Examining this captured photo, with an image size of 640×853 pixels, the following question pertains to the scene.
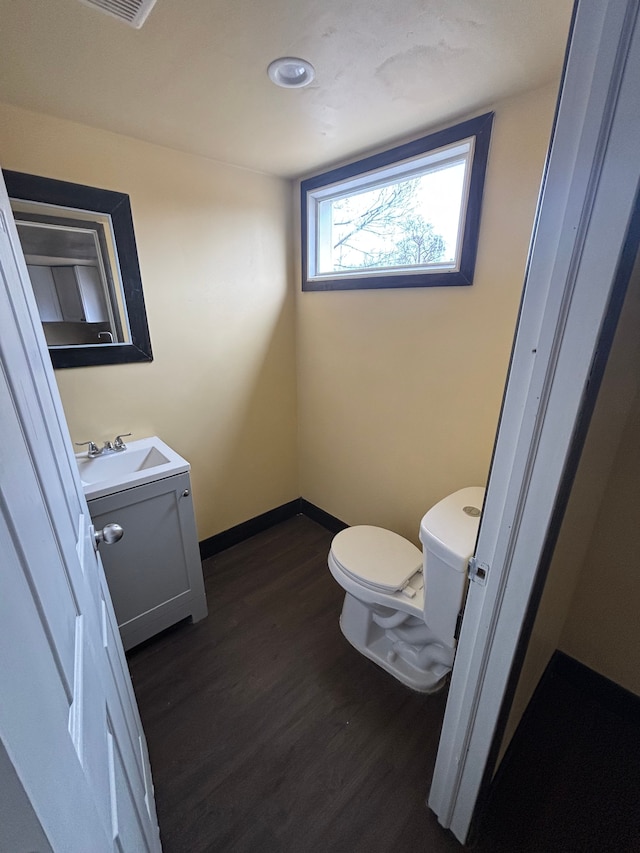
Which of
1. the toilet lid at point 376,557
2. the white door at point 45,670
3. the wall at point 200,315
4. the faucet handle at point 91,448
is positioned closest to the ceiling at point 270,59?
the wall at point 200,315

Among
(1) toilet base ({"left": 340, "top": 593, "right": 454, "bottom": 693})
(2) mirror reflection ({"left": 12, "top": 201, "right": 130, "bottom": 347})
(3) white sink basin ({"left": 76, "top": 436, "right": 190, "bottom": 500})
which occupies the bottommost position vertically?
(1) toilet base ({"left": 340, "top": 593, "right": 454, "bottom": 693})

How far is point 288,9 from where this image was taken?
804mm

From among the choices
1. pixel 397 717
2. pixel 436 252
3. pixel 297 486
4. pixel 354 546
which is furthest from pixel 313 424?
pixel 397 717

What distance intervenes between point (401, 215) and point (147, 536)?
1.81m

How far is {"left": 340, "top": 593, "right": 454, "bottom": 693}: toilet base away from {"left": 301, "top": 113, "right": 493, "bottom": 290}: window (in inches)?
57.1

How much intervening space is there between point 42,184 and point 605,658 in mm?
2783

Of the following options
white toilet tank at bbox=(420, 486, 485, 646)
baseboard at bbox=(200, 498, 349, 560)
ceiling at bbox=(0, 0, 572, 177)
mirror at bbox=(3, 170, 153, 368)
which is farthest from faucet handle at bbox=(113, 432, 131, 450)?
white toilet tank at bbox=(420, 486, 485, 646)

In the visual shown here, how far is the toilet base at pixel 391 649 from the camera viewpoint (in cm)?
142

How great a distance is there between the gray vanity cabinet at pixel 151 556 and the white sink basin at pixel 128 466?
31 mm

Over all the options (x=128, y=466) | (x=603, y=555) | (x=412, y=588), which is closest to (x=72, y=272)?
(x=128, y=466)

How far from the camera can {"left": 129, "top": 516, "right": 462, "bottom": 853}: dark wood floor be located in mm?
1046

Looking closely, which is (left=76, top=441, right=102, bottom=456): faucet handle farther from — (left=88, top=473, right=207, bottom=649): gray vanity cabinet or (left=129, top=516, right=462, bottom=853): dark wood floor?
(left=129, top=516, right=462, bottom=853): dark wood floor

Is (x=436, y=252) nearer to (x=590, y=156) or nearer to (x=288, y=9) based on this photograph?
(x=288, y=9)

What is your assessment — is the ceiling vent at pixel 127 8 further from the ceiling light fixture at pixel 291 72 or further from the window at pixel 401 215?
the window at pixel 401 215
